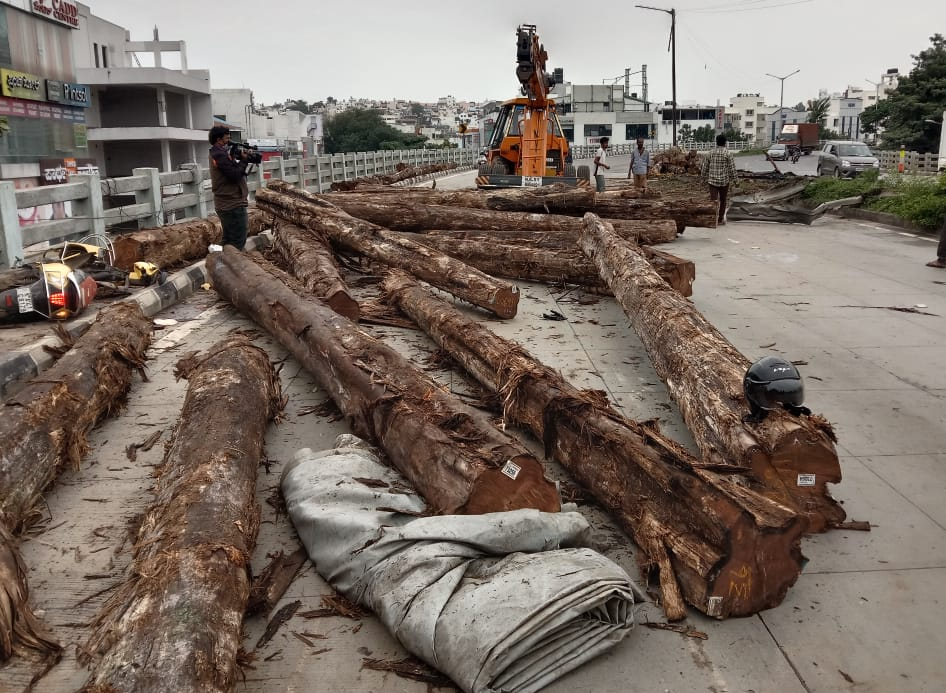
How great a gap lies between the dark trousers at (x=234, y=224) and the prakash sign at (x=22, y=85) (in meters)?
28.7

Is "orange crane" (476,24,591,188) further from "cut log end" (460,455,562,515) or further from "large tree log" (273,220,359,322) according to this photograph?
"cut log end" (460,455,562,515)

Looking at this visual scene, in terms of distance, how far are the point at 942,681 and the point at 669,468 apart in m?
1.33

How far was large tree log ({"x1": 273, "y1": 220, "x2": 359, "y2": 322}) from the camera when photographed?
7660mm

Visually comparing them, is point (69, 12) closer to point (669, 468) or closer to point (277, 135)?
point (669, 468)

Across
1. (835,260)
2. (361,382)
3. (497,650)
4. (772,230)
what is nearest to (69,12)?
(772,230)

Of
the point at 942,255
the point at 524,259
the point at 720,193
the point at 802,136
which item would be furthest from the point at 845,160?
the point at 802,136

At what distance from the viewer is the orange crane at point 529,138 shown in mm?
16328

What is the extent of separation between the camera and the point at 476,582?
10.1ft

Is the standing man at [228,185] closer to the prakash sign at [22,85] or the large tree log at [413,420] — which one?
the large tree log at [413,420]

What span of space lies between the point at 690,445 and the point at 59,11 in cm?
4377

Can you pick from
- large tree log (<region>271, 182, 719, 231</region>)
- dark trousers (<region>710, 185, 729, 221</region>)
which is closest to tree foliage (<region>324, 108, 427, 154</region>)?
dark trousers (<region>710, 185, 729, 221</region>)

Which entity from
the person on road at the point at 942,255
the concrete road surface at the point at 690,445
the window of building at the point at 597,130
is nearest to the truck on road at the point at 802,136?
the window of building at the point at 597,130

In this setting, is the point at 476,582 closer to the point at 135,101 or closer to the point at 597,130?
the point at 135,101

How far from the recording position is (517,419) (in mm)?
5105
